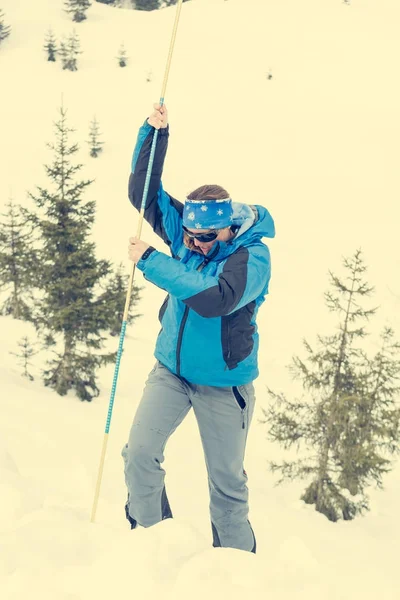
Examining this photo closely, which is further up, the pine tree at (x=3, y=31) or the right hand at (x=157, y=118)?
the right hand at (x=157, y=118)

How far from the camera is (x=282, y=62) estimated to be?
62.2 m

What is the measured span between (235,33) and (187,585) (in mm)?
73240

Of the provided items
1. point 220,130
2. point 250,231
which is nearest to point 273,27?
point 220,130

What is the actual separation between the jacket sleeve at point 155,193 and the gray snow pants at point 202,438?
116 cm

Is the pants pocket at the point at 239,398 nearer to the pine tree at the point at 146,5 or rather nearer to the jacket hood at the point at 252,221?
the jacket hood at the point at 252,221

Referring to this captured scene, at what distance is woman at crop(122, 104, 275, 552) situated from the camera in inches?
171

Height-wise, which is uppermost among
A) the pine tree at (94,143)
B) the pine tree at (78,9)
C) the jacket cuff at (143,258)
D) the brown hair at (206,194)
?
the pine tree at (78,9)

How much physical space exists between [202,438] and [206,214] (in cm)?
182

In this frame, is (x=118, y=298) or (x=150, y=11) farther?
(x=150, y=11)

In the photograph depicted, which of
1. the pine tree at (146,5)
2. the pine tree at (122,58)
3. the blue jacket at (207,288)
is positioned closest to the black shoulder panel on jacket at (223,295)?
the blue jacket at (207,288)

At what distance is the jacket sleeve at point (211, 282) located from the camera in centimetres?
408

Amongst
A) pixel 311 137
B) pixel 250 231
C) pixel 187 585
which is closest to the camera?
pixel 187 585

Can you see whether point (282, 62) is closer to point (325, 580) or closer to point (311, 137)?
point (311, 137)

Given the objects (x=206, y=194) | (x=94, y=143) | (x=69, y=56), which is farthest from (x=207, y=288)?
(x=69, y=56)
